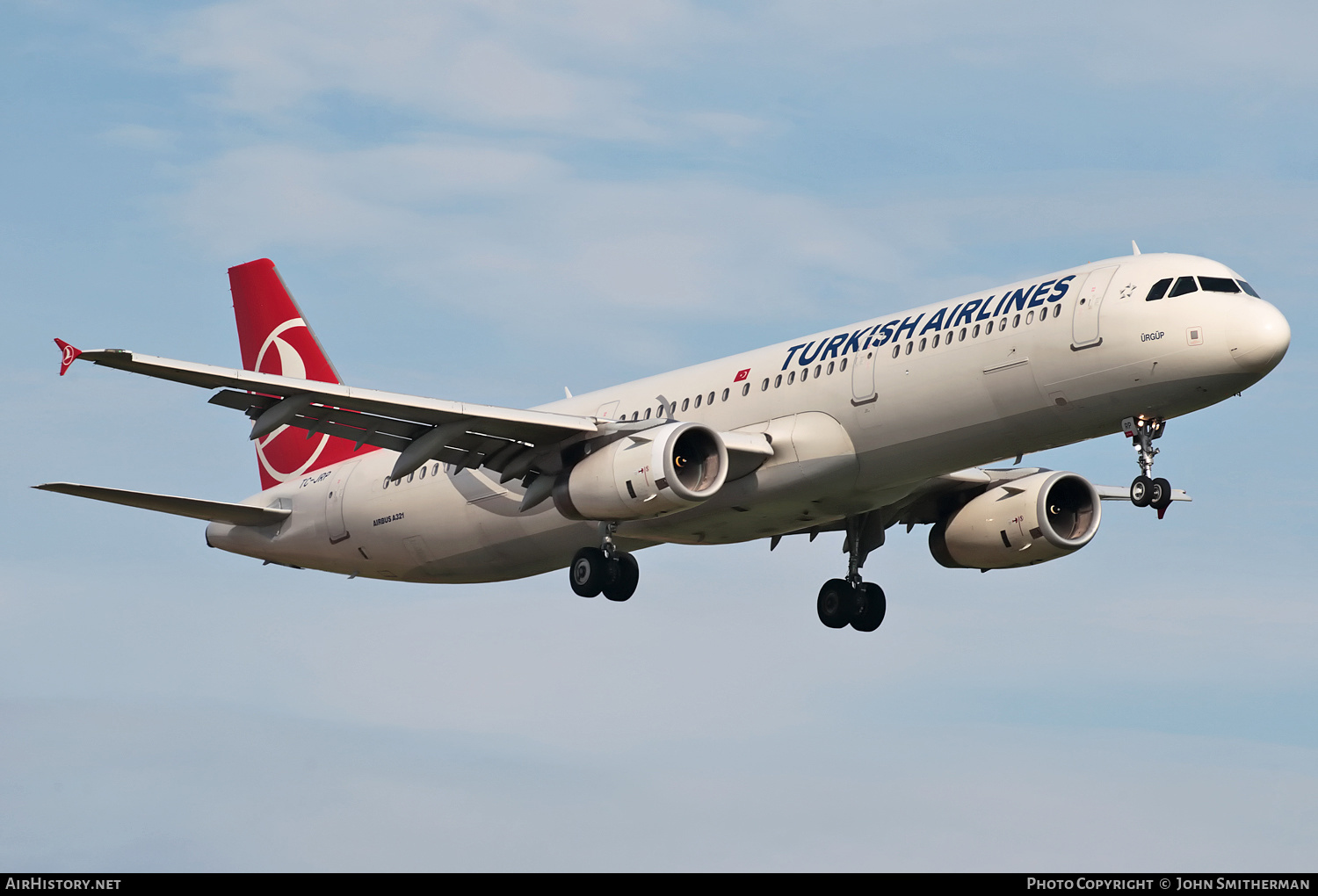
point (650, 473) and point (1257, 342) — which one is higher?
point (1257, 342)

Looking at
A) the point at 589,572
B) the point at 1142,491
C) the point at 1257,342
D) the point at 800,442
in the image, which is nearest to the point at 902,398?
the point at 800,442

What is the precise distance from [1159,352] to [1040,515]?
823 cm

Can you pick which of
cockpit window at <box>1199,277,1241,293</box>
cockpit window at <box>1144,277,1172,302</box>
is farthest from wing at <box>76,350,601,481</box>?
cockpit window at <box>1199,277,1241,293</box>

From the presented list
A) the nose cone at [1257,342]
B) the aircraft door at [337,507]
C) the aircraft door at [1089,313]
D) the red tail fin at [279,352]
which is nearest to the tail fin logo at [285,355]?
the red tail fin at [279,352]

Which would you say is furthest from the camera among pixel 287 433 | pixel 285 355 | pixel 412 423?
pixel 285 355

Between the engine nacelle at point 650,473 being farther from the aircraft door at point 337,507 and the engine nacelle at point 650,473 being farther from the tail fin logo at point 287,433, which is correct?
the tail fin logo at point 287,433

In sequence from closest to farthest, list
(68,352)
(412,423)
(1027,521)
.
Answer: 1. (68,352)
2. (412,423)
3. (1027,521)

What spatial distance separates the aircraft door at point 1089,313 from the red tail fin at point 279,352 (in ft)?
63.8

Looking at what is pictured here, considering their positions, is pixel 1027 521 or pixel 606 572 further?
pixel 1027 521

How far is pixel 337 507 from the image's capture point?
44844mm

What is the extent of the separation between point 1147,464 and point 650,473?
9310mm

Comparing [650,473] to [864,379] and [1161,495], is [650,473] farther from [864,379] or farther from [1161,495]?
[1161,495]
